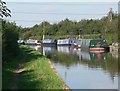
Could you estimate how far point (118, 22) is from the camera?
5622cm

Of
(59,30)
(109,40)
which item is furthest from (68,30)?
(109,40)

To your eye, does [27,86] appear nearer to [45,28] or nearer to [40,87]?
[40,87]

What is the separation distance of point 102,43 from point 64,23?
63810 mm

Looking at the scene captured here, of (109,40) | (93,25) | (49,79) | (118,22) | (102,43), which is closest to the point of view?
(49,79)

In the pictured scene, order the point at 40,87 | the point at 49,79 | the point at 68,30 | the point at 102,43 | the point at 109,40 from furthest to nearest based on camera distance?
1. the point at 68,30
2. the point at 109,40
3. the point at 102,43
4. the point at 49,79
5. the point at 40,87

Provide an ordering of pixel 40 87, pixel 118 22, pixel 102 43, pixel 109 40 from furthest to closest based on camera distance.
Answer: pixel 109 40, pixel 102 43, pixel 118 22, pixel 40 87

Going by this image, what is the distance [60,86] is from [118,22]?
134ft

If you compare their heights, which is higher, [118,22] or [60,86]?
[118,22]

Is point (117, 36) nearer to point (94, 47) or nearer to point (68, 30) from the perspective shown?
point (94, 47)

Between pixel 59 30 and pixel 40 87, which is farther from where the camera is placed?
pixel 59 30

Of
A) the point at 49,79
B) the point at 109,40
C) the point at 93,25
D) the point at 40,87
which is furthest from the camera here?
the point at 93,25

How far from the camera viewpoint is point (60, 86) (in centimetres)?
1653

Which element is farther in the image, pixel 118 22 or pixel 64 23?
pixel 64 23

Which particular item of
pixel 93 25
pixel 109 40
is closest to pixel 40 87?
pixel 109 40
